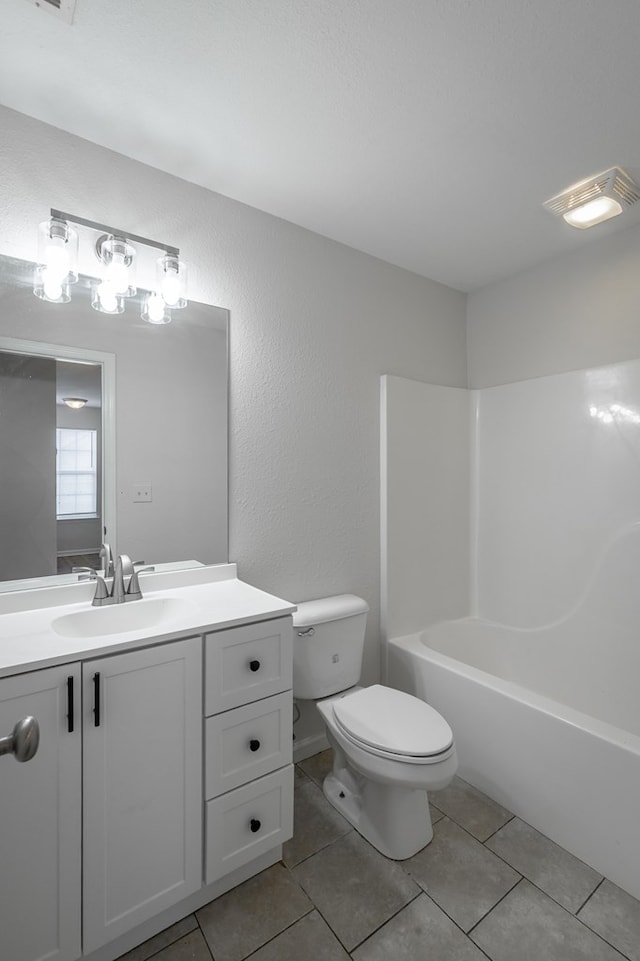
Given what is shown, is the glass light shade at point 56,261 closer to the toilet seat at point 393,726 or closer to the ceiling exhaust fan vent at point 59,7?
the ceiling exhaust fan vent at point 59,7

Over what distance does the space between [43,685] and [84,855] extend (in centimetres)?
45

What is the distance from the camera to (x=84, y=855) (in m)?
1.11

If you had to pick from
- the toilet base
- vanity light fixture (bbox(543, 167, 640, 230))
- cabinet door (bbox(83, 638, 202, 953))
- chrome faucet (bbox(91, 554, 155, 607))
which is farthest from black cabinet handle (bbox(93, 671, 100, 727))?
vanity light fixture (bbox(543, 167, 640, 230))

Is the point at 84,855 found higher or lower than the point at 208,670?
lower

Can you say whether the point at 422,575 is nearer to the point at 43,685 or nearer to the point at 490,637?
the point at 490,637

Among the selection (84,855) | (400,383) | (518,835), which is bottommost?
(518,835)

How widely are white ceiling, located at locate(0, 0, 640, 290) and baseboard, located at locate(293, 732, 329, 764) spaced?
237 centimetres

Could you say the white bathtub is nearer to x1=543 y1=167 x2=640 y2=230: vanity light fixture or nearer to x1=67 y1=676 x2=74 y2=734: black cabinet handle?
x1=67 y1=676 x2=74 y2=734: black cabinet handle

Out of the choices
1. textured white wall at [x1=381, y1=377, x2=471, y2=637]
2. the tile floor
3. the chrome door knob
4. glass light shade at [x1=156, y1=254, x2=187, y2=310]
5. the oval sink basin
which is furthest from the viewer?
textured white wall at [x1=381, y1=377, x2=471, y2=637]

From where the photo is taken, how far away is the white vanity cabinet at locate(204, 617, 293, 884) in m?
1.31

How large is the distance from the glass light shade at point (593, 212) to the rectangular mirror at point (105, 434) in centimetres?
152

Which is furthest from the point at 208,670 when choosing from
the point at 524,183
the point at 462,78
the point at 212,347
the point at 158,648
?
the point at 524,183

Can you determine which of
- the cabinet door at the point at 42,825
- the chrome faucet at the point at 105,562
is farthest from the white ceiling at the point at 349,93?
the cabinet door at the point at 42,825

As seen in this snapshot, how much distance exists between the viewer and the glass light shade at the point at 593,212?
1.81 meters
